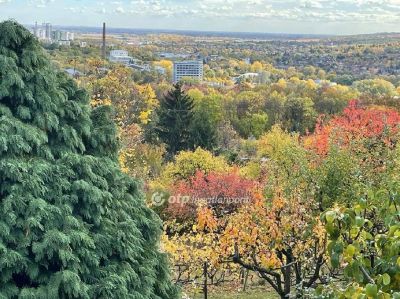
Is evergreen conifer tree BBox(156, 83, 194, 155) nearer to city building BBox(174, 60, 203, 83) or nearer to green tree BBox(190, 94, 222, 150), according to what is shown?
green tree BBox(190, 94, 222, 150)

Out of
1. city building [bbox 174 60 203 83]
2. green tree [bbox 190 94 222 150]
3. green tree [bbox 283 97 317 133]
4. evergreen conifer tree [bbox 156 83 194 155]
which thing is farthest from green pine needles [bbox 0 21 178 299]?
city building [bbox 174 60 203 83]

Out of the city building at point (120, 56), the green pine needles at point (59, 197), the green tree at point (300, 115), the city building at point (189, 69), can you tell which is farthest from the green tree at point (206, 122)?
the city building at point (189, 69)

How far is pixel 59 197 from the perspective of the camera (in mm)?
5250

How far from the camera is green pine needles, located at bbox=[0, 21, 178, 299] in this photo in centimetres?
499

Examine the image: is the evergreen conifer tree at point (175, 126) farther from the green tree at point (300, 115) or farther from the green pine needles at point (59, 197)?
the green pine needles at point (59, 197)

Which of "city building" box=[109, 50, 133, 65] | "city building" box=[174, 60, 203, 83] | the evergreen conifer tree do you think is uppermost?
"city building" box=[109, 50, 133, 65]

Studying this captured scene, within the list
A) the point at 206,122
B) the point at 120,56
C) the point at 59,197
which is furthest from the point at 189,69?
the point at 59,197

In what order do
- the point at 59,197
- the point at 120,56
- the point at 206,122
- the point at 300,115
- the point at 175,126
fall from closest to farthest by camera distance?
the point at 59,197 → the point at 175,126 → the point at 206,122 → the point at 300,115 → the point at 120,56

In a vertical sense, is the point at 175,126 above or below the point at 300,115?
below

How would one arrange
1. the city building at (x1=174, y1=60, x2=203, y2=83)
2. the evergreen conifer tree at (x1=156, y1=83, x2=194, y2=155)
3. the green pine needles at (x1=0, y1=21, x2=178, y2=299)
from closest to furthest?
the green pine needles at (x1=0, y1=21, x2=178, y2=299) → the evergreen conifer tree at (x1=156, y1=83, x2=194, y2=155) → the city building at (x1=174, y1=60, x2=203, y2=83)

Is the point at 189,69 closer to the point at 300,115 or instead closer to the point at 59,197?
the point at 300,115

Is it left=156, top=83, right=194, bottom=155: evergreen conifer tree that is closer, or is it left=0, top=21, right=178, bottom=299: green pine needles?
left=0, top=21, right=178, bottom=299: green pine needles

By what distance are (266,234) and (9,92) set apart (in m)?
5.15

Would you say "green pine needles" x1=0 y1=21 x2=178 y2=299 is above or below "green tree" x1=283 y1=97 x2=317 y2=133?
above
